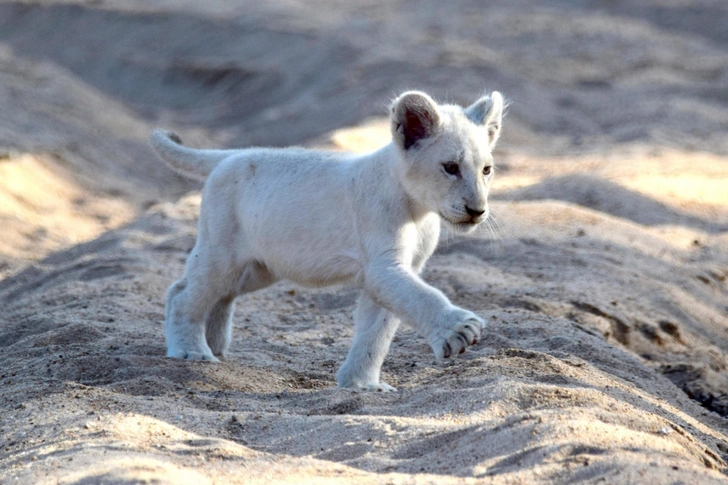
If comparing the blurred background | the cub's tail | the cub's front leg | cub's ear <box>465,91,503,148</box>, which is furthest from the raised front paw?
the blurred background

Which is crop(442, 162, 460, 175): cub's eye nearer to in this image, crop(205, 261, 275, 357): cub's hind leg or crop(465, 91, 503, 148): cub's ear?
crop(465, 91, 503, 148): cub's ear

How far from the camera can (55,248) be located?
1137 cm

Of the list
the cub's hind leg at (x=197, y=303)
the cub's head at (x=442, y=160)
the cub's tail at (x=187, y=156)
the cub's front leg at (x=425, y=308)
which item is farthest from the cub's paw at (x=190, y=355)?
the cub's head at (x=442, y=160)

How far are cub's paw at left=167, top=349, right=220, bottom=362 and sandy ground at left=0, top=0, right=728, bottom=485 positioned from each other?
182 millimetres

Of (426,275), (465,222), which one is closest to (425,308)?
(465,222)

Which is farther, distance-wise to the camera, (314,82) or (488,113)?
(314,82)

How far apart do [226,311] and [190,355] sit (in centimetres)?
56

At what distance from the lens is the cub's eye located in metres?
5.68

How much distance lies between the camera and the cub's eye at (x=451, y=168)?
5680 millimetres

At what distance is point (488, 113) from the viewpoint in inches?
240

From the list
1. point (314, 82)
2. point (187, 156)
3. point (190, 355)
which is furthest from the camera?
point (314, 82)

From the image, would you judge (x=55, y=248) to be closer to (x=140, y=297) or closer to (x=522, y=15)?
(x=140, y=297)

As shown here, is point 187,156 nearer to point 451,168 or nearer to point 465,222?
point 451,168

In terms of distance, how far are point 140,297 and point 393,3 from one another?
21.5 m
